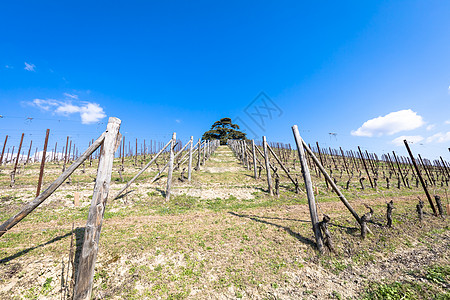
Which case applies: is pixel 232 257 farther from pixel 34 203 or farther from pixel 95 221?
pixel 34 203

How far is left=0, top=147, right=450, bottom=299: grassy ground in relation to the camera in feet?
12.6

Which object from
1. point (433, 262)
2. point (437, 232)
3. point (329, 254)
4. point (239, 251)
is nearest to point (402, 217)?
point (437, 232)

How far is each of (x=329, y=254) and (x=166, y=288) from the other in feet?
16.1

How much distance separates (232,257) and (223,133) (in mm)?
54036

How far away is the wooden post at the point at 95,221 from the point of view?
3512mm

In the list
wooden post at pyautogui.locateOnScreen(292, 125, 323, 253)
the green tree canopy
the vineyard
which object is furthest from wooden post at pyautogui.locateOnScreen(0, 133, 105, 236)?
the green tree canopy

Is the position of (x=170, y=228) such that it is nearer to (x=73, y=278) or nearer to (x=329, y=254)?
(x=73, y=278)

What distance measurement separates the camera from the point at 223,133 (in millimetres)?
58281

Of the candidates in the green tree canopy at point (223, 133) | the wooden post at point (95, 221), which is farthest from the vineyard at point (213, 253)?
the green tree canopy at point (223, 133)

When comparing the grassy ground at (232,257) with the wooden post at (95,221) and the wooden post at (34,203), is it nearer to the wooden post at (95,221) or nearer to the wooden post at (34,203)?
the wooden post at (95,221)

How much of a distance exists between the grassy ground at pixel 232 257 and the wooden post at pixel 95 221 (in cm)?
41

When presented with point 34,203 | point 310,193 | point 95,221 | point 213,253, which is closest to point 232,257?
point 213,253

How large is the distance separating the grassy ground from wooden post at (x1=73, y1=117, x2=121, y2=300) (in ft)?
1.36

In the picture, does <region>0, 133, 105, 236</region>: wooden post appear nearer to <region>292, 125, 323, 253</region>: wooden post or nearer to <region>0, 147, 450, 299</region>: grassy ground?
<region>0, 147, 450, 299</region>: grassy ground
